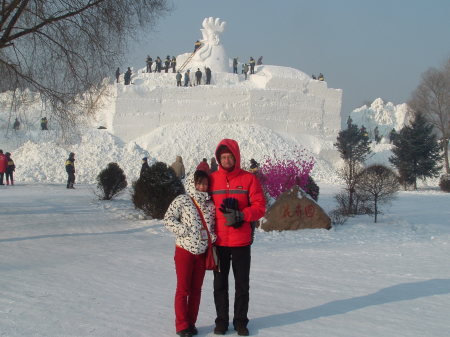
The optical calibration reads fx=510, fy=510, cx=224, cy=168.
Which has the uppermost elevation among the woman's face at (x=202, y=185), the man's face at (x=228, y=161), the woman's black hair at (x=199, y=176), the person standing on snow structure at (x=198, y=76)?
the person standing on snow structure at (x=198, y=76)

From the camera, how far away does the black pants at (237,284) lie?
4.50 meters

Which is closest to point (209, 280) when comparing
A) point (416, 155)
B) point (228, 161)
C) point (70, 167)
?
point (228, 161)

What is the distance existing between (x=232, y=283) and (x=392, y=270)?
2.75m

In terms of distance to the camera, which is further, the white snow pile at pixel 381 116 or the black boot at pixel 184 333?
the white snow pile at pixel 381 116

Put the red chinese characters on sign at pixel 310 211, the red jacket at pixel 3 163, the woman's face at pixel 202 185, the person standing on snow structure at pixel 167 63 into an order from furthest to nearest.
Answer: the person standing on snow structure at pixel 167 63, the red jacket at pixel 3 163, the red chinese characters on sign at pixel 310 211, the woman's face at pixel 202 185

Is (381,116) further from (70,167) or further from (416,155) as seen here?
(70,167)

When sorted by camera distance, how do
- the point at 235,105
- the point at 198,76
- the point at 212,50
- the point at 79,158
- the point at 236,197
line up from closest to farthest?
the point at 236,197 < the point at 79,158 < the point at 235,105 < the point at 198,76 < the point at 212,50

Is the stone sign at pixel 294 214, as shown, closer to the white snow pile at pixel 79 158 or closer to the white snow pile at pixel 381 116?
the white snow pile at pixel 79 158

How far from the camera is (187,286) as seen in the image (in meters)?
4.45

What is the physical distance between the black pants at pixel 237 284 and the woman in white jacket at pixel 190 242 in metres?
0.17

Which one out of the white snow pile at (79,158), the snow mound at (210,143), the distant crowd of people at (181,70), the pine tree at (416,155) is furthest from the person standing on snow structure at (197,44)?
the pine tree at (416,155)

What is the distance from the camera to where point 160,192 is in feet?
41.0

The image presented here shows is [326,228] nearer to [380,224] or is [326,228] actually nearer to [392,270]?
[380,224]

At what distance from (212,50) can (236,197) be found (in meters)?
38.6
